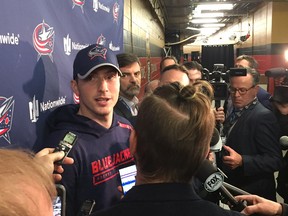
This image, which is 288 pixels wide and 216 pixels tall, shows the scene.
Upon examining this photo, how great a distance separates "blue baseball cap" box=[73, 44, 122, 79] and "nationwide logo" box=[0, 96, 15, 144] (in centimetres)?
33

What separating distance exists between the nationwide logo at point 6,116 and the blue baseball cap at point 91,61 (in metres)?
0.33

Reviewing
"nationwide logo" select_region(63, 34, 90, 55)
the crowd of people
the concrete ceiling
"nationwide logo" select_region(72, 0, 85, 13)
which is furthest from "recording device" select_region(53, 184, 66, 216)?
the concrete ceiling

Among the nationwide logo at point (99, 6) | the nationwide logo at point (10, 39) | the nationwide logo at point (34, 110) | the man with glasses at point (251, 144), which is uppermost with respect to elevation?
the nationwide logo at point (99, 6)

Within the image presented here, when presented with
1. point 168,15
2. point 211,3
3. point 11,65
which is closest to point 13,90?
point 11,65

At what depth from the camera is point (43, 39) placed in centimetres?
151

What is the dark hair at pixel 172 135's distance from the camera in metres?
0.89

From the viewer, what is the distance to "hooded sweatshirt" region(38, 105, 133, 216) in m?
1.27

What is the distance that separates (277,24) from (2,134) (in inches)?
426

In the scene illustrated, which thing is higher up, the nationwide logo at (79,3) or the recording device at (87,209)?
the nationwide logo at (79,3)

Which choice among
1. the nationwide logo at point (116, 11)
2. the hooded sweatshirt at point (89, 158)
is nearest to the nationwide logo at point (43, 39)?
the hooded sweatshirt at point (89, 158)

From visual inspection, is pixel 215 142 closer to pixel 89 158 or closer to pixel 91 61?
pixel 89 158

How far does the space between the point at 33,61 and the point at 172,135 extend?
0.81 metres

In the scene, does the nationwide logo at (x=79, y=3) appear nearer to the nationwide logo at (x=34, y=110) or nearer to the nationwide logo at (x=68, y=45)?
the nationwide logo at (x=68, y=45)

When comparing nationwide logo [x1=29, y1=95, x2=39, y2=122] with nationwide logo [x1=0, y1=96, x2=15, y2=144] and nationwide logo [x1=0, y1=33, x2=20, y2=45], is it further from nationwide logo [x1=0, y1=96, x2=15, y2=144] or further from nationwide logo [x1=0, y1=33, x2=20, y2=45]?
nationwide logo [x1=0, y1=33, x2=20, y2=45]
